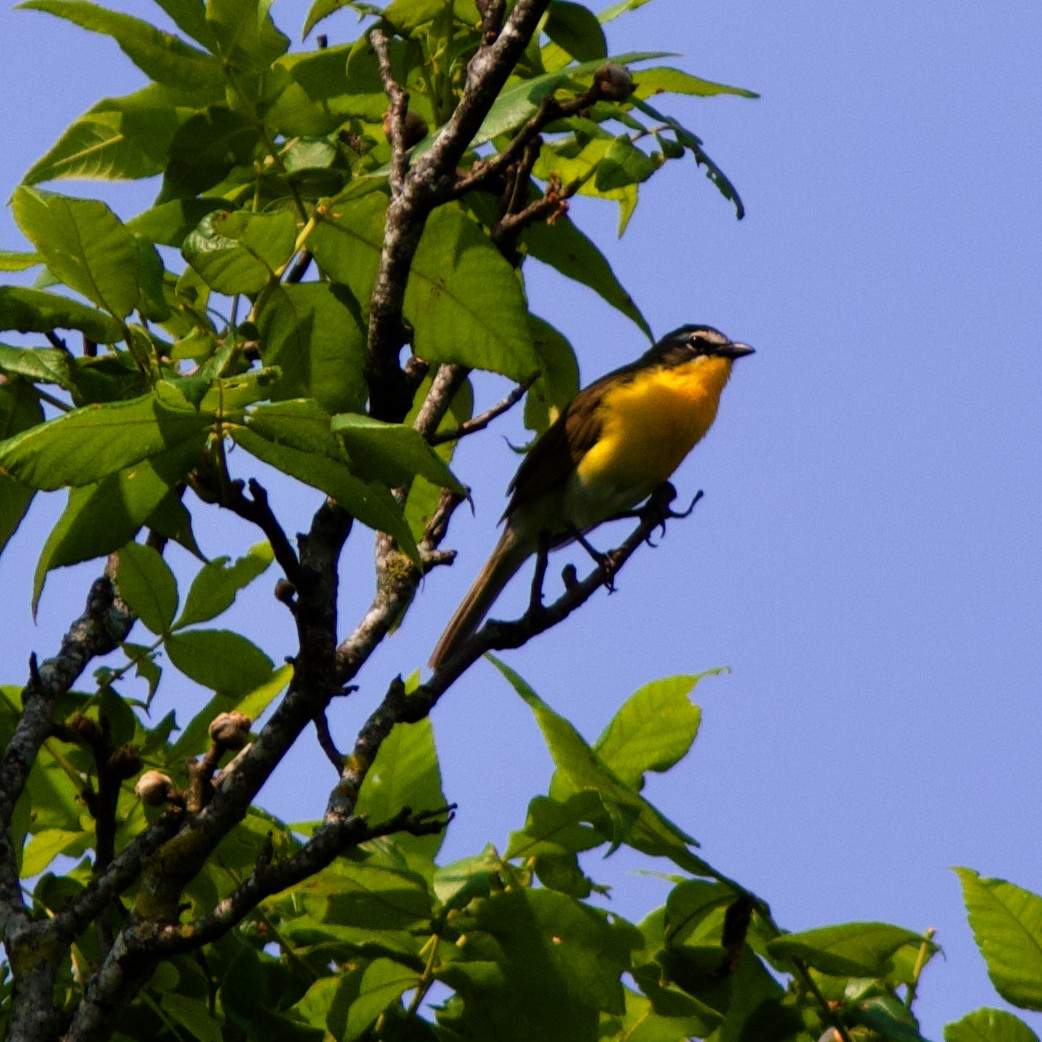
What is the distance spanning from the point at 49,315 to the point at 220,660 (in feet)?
3.14

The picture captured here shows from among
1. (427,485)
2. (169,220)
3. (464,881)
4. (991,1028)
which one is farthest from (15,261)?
(991,1028)

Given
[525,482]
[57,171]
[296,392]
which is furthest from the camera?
[525,482]

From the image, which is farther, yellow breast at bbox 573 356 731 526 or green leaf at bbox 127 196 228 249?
yellow breast at bbox 573 356 731 526

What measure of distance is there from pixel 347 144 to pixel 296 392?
1293 mm

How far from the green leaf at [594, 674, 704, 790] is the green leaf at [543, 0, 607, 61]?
55.5 inches

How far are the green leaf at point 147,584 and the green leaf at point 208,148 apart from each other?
0.81 metres

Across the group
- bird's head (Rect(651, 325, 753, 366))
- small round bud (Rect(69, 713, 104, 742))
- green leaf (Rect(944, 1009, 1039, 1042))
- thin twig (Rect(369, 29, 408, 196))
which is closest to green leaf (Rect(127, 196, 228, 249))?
thin twig (Rect(369, 29, 408, 196))

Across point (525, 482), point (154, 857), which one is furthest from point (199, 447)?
point (525, 482)

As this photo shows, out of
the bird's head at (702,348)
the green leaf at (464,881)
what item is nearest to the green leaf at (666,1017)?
the green leaf at (464,881)

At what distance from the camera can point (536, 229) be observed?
3.29 metres

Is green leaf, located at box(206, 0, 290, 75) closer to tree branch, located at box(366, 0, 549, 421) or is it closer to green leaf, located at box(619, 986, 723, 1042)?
tree branch, located at box(366, 0, 549, 421)

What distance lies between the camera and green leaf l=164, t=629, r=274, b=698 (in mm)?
3271

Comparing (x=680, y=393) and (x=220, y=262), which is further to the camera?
(x=680, y=393)

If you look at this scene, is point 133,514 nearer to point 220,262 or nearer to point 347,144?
point 220,262
